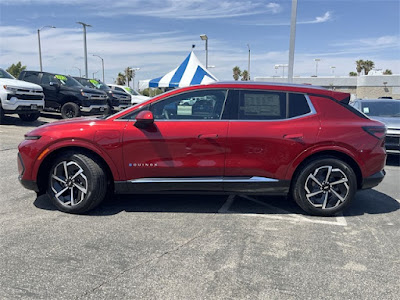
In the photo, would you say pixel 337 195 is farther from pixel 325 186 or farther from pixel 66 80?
pixel 66 80

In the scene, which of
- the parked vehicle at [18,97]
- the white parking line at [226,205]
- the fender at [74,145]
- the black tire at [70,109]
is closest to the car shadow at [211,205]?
the white parking line at [226,205]

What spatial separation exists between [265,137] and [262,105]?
433 millimetres

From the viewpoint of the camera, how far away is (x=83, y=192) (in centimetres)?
411

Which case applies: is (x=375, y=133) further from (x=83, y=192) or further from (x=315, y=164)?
(x=83, y=192)

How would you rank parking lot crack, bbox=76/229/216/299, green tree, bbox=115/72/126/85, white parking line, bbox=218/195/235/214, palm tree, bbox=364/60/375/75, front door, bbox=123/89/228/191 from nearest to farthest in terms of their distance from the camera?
parking lot crack, bbox=76/229/216/299
front door, bbox=123/89/228/191
white parking line, bbox=218/195/235/214
palm tree, bbox=364/60/375/75
green tree, bbox=115/72/126/85

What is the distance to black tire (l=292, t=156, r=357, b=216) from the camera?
4.17 m

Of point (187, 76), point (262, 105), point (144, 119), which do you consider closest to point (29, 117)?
point (187, 76)

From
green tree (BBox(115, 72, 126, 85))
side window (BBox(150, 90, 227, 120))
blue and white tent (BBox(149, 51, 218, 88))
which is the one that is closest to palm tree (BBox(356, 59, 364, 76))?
green tree (BBox(115, 72, 126, 85))

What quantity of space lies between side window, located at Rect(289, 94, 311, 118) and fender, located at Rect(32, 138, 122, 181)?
2.26m

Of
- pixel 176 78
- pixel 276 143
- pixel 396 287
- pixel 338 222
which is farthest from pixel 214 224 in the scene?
pixel 176 78

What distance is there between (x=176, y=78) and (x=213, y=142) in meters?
15.2

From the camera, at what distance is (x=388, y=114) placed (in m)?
8.55

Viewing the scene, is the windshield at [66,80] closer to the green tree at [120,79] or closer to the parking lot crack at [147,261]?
the parking lot crack at [147,261]

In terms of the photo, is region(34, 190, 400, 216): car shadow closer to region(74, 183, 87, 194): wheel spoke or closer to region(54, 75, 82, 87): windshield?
region(74, 183, 87, 194): wheel spoke
